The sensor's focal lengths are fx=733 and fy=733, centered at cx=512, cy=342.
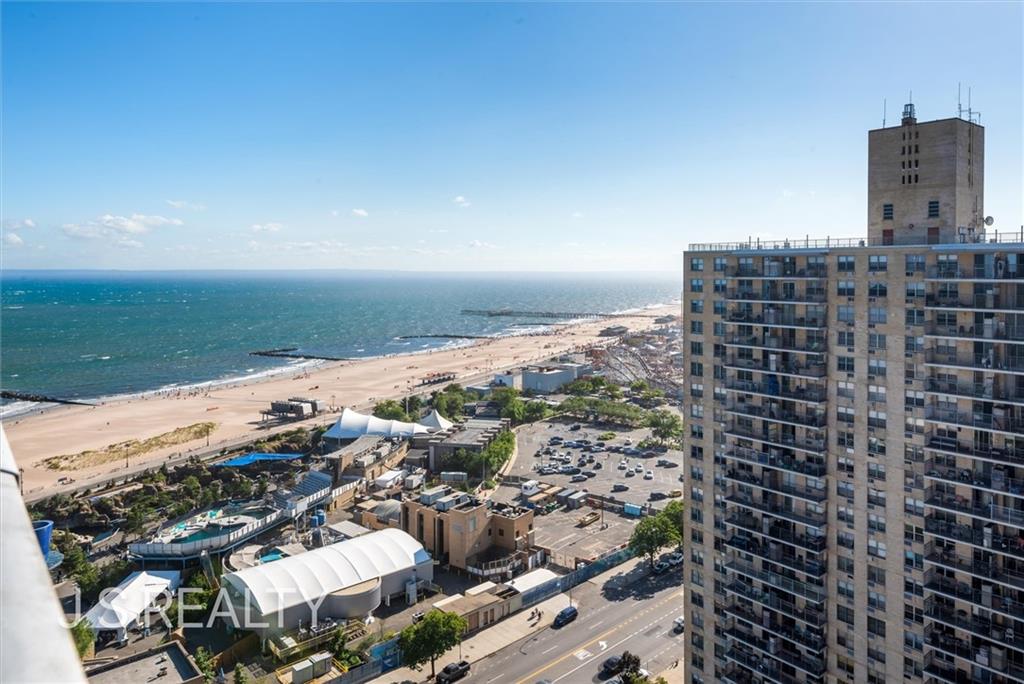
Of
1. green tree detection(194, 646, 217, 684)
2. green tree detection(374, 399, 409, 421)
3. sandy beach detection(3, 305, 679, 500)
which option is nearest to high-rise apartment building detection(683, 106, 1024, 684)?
green tree detection(194, 646, 217, 684)

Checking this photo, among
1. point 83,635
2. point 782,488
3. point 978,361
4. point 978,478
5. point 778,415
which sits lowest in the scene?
point 83,635

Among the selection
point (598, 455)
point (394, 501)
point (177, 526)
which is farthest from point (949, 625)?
point (598, 455)

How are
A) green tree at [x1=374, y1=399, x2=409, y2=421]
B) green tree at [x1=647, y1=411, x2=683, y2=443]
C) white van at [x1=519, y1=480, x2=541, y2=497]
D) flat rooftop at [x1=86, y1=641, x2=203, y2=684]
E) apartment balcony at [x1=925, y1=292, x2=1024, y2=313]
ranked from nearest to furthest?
apartment balcony at [x1=925, y1=292, x2=1024, y2=313]
flat rooftop at [x1=86, y1=641, x2=203, y2=684]
white van at [x1=519, y1=480, x2=541, y2=497]
green tree at [x1=647, y1=411, x2=683, y2=443]
green tree at [x1=374, y1=399, x2=409, y2=421]

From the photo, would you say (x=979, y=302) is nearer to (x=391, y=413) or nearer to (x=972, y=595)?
(x=972, y=595)

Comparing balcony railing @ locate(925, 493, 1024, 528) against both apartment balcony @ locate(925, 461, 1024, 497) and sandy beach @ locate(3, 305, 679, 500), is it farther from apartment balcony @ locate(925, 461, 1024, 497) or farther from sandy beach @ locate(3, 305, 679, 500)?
sandy beach @ locate(3, 305, 679, 500)

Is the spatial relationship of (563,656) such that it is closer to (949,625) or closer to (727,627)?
(727,627)

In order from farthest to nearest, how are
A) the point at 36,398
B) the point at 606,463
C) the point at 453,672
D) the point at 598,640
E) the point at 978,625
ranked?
1. the point at 36,398
2. the point at 606,463
3. the point at 598,640
4. the point at 453,672
5. the point at 978,625

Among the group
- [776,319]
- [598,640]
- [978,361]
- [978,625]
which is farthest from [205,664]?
[978,361]

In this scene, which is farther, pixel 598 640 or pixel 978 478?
pixel 598 640
